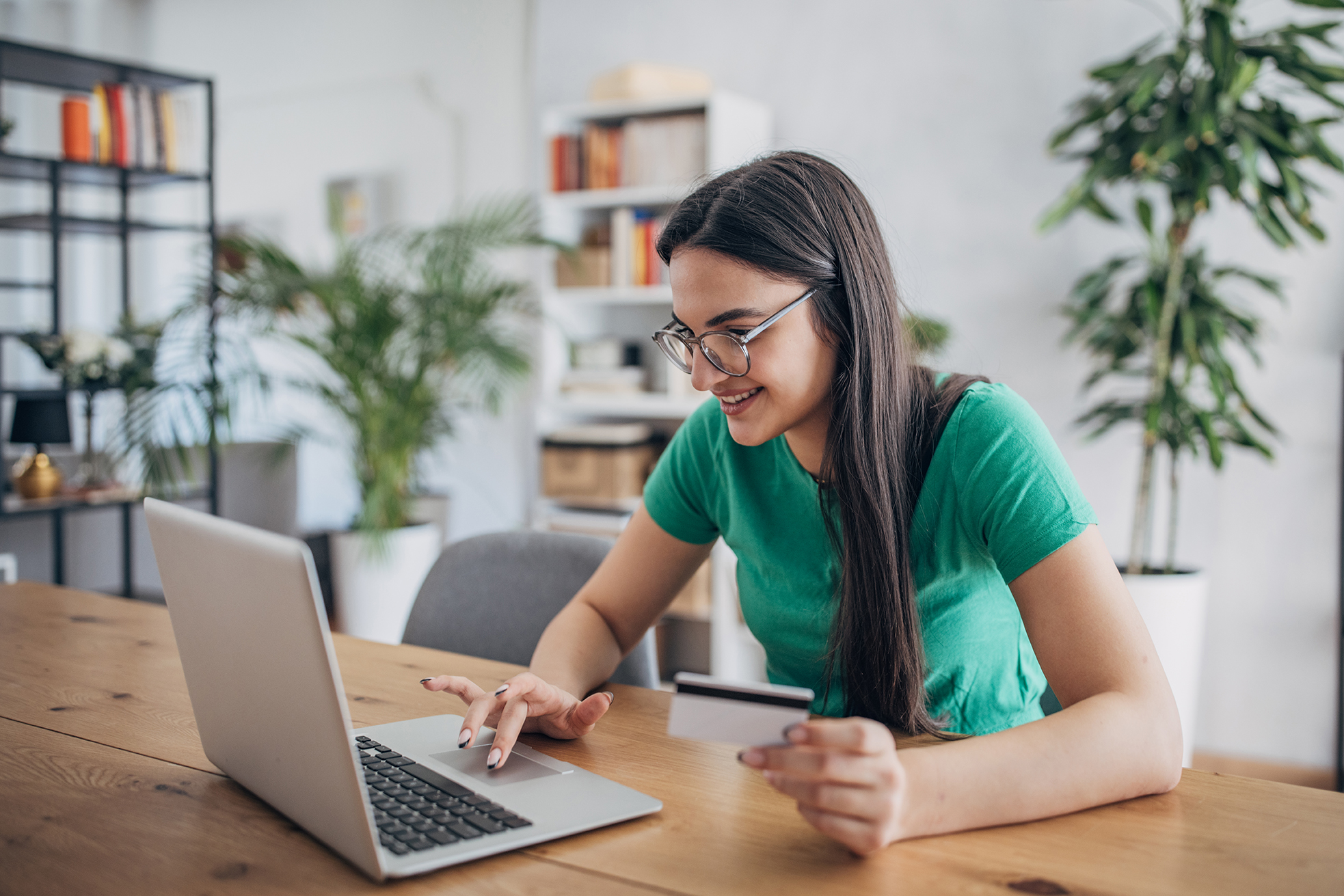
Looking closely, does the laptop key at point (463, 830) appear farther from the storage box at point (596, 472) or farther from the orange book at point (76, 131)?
the orange book at point (76, 131)

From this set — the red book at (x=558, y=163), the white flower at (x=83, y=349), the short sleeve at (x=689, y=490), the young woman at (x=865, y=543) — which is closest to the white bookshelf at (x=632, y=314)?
the red book at (x=558, y=163)

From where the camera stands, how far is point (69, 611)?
1621 mm

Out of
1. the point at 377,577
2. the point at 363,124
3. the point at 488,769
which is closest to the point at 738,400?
the point at 488,769

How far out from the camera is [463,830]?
79 centimetres

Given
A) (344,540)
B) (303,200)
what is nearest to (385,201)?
(303,200)

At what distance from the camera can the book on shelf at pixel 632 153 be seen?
11.1 ft

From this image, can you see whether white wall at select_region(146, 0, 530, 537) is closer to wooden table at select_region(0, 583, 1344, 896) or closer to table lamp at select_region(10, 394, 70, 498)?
table lamp at select_region(10, 394, 70, 498)

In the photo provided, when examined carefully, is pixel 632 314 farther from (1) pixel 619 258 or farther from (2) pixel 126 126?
(2) pixel 126 126

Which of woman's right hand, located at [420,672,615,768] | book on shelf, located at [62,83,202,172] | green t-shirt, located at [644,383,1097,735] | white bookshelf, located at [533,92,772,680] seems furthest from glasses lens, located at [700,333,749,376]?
book on shelf, located at [62,83,202,172]

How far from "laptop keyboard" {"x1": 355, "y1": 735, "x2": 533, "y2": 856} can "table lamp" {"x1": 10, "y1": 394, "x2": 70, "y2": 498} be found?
2.85 m

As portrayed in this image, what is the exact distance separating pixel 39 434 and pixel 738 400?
289 centimetres

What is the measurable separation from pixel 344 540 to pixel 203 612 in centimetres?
288

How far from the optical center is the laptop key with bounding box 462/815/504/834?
2.61ft

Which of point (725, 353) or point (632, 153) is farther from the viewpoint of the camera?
point (632, 153)
